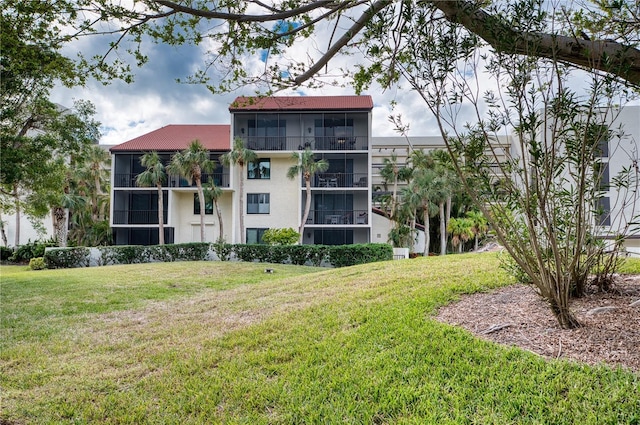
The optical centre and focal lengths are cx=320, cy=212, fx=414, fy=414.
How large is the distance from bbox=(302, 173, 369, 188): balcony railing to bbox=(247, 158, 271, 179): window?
298 cm

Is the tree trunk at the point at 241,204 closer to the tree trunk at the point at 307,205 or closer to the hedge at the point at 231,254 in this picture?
the tree trunk at the point at 307,205

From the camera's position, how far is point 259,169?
2975 cm

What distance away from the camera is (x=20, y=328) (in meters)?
8.12

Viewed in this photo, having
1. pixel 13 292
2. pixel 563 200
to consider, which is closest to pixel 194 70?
pixel 563 200

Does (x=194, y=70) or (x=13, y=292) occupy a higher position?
(x=194, y=70)

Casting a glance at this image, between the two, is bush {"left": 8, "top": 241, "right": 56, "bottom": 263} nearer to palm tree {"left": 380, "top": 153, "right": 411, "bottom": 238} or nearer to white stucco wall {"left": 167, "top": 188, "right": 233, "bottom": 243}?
white stucco wall {"left": 167, "top": 188, "right": 233, "bottom": 243}

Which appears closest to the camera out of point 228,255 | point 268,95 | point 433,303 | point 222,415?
point 222,415

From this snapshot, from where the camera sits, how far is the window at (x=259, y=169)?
97.3ft

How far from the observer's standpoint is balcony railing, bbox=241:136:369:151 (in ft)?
94.9

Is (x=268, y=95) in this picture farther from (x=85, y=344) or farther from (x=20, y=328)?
(x=20, y=328)

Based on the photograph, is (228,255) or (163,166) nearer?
(228,255)

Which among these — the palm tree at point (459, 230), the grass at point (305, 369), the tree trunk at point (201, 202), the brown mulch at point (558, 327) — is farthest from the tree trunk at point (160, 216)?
the brown mulch at point (558, 327)

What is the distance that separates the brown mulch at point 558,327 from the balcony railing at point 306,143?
23.5 metres

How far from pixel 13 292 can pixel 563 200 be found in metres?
14.6
